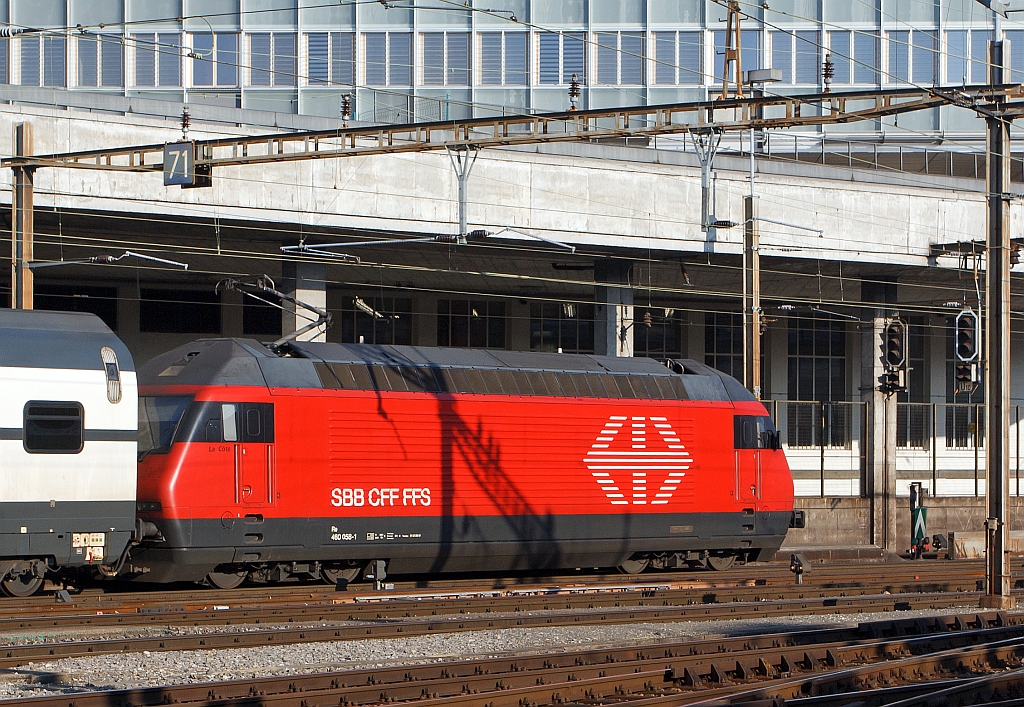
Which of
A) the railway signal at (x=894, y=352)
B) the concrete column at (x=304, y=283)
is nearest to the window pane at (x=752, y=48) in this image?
the railway signal at (x=894, y=352)

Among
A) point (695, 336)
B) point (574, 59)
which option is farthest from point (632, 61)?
point (695, 336)

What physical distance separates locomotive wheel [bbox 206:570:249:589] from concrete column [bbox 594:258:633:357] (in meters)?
16.2

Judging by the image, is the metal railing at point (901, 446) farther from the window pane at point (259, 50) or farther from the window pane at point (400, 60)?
the window pane at point (259, 50)

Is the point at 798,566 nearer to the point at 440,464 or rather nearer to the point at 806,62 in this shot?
the point at 440,464

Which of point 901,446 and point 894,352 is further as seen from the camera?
point 901,446

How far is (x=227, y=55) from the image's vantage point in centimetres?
4203

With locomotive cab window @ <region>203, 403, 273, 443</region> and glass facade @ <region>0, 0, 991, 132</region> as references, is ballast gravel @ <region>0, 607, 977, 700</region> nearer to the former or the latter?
locomotive cab window @ <region>203, 403, 273, 443</region>

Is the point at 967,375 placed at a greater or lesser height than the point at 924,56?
lesser

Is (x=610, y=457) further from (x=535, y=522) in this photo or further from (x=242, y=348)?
(x=242, y=348)

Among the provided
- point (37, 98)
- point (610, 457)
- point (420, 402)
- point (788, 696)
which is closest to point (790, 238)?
point (610, 457)

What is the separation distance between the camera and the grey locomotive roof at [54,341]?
17.2 m

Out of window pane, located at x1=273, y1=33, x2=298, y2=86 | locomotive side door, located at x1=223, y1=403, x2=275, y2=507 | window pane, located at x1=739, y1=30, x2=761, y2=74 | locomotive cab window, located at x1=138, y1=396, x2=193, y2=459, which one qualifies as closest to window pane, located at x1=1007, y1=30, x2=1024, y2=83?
window pane, located at x1=739, y1=30, x2=761, y2=74

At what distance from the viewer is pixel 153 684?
464 inches

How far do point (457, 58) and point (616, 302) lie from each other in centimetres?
1223
